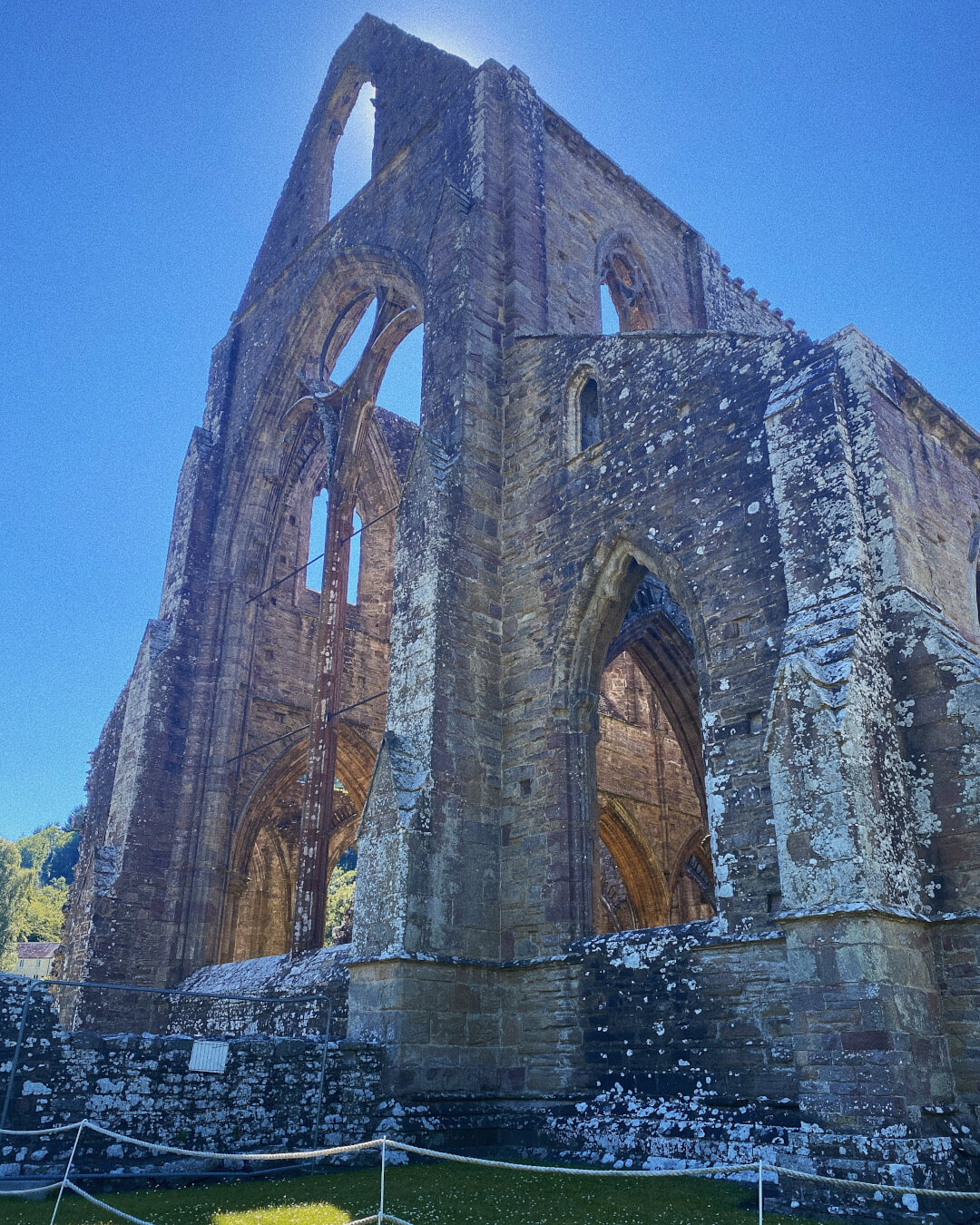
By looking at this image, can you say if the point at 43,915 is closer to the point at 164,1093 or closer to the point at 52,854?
the point at 52,854

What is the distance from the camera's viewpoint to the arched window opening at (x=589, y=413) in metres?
11.7

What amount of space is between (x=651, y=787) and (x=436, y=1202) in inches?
466

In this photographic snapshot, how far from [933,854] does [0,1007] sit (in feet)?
21.3

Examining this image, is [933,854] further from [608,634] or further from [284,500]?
[284,500]

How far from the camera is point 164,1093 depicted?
735 cm

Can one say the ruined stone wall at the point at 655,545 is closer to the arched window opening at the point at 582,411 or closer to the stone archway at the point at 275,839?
the arched window opening at the point at 582,411

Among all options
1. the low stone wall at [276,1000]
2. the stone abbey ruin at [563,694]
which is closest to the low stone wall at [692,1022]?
the stone abbey ruin at [563,694]

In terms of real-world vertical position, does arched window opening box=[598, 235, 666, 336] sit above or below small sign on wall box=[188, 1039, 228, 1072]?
above

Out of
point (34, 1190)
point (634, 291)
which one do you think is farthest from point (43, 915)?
point (34, 1190)

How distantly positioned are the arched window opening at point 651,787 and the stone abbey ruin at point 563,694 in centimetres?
7

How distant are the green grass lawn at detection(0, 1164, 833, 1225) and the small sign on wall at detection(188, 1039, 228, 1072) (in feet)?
2.56

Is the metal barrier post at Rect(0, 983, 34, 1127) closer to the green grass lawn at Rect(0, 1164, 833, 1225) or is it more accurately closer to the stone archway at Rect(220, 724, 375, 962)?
the green grass lawn at Rect(0, 1164, 833, 1225)

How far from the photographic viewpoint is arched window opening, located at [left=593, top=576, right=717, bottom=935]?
53.1 feet

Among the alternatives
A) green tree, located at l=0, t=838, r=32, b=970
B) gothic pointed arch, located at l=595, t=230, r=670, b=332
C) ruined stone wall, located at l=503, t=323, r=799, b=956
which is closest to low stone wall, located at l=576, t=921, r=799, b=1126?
ruined stone wall, located at l=503, t=323, r=799, b=956
